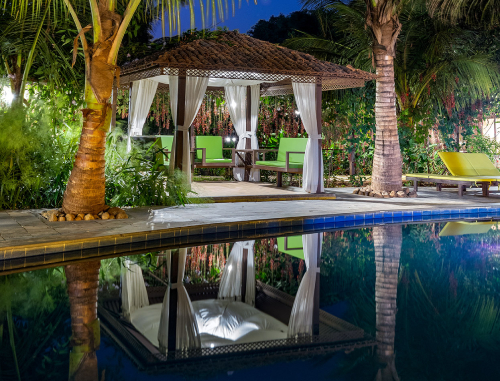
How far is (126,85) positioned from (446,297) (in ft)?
33.7

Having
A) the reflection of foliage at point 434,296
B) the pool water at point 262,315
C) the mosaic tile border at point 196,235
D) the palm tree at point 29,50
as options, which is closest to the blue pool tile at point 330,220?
the mosaic tile border at point 196,235

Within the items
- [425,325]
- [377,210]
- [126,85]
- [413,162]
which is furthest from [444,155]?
[425,325]

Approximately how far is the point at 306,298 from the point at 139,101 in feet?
29.7

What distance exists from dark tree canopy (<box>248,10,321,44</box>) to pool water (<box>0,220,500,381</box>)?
666 inches

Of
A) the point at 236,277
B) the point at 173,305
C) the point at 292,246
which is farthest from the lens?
the point at 292,246

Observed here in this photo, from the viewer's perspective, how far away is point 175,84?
9.77 meters

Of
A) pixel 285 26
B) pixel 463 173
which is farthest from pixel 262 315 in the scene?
pixel 285 26

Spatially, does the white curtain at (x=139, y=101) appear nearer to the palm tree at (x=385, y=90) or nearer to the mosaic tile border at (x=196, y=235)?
the palm tree at (x=385, y=90)

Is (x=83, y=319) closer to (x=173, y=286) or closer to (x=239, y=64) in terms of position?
(x=173, y=286)

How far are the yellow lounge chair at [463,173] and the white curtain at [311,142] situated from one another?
2.29m

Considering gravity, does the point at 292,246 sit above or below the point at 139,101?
below

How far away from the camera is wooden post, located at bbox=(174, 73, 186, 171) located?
9.43 metres

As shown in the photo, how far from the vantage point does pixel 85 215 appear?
711cm

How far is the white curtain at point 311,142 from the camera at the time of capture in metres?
10.4
